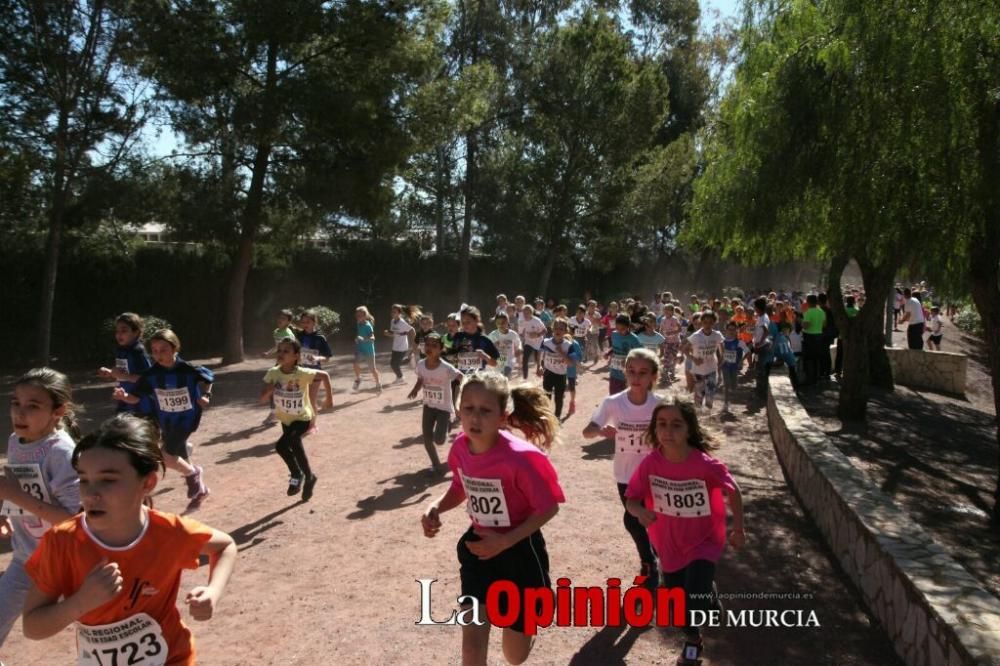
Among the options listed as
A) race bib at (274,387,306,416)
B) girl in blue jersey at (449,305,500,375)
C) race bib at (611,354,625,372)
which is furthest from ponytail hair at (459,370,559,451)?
race bib at (611,354,625,372)

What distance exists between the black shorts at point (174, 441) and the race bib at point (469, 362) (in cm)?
372

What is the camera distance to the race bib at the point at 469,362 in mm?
9938

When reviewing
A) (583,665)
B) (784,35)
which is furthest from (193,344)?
(583,665)

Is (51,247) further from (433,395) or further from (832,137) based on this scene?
(832,137)

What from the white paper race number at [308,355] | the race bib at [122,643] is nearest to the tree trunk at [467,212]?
the white paper race number at [308,355]

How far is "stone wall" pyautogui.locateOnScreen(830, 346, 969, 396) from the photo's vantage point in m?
17.4

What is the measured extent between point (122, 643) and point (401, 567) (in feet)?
11.1

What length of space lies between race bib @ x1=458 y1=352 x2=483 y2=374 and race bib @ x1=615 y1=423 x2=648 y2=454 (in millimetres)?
4620

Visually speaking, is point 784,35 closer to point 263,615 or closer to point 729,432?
point 729,432

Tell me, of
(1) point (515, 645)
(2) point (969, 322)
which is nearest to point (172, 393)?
(1) point (515, 645)

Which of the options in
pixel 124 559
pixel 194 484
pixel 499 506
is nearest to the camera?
pixel 124 559

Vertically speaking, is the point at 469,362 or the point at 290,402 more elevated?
the point at 469,362

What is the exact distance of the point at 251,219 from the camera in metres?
18.3

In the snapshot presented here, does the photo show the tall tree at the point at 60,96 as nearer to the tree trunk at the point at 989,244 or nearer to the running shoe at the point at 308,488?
the running shoe at the point at 308,488
